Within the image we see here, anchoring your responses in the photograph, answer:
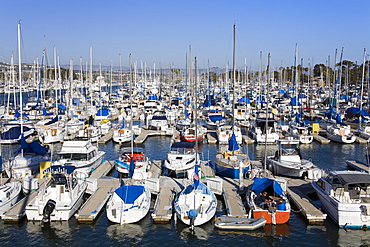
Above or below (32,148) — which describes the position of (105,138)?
→ below

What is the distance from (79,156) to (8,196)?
23.6ft

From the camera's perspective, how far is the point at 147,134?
46.9 metres

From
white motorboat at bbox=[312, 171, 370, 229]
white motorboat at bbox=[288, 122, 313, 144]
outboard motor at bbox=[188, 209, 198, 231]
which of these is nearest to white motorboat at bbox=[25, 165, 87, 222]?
outboard motor at bbox=[188, 209, 198, 231]

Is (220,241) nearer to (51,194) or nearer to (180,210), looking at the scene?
(180,210)

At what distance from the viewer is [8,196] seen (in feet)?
72.1

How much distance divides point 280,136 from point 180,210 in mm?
25312

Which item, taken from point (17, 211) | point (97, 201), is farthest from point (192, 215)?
point (17, 211)

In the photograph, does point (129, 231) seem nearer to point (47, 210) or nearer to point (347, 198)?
point (47, 210)

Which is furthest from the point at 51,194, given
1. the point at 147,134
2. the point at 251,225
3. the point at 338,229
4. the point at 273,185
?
the point at 147,134

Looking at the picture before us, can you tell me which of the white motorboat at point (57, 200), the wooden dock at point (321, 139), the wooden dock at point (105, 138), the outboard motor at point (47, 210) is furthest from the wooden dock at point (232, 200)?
the wooden dock at point (321, 139)

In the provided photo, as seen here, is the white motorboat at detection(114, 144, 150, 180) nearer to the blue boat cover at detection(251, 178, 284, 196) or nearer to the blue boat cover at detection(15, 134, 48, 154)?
the blue boat cover at detection(15, 134, 48, 154)

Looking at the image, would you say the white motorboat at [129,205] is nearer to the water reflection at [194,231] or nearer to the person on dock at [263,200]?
the water reflection at [194,231]

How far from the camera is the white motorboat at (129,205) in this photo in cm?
2006

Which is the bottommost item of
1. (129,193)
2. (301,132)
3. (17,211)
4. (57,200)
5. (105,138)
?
(17,211)
